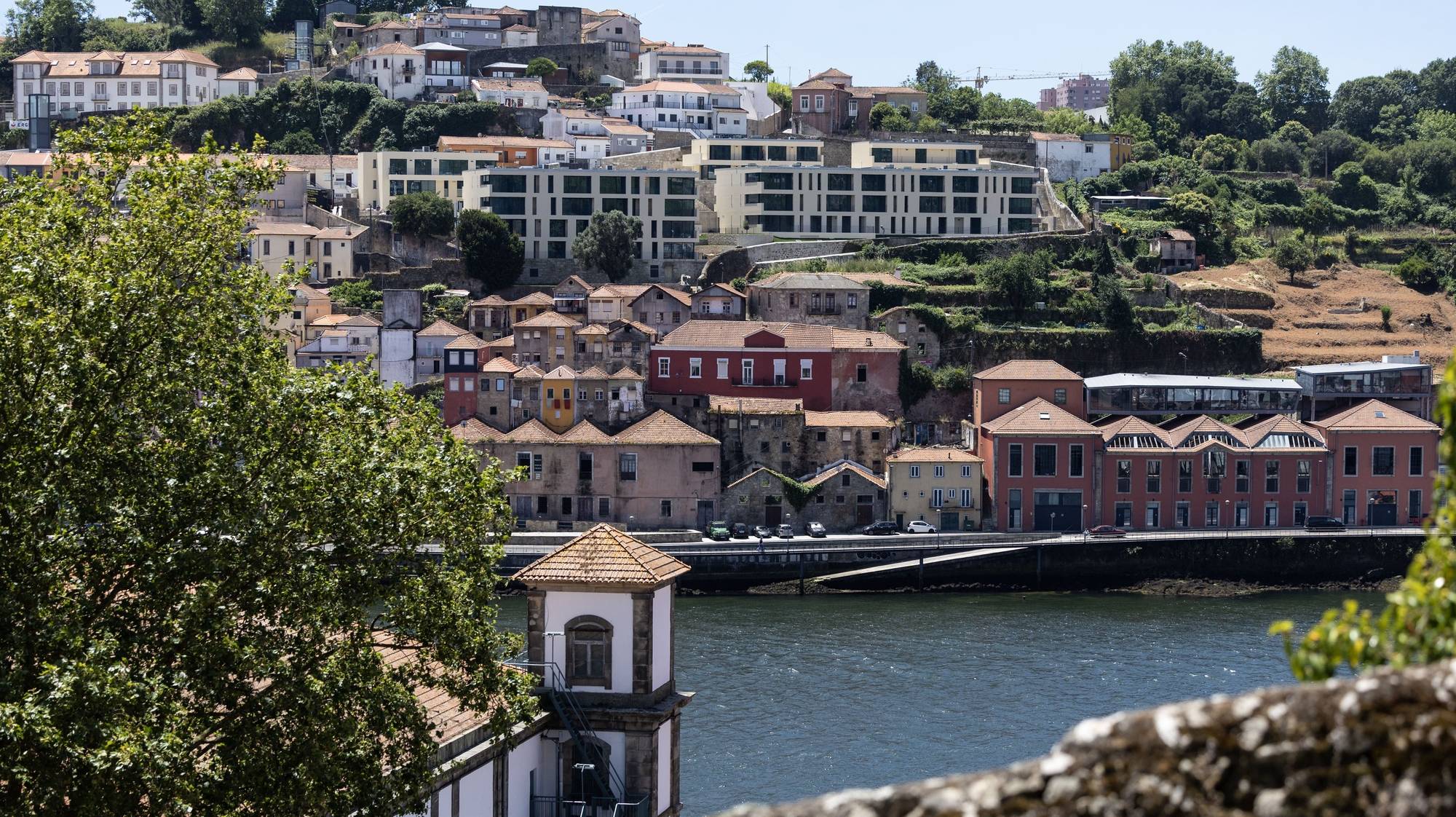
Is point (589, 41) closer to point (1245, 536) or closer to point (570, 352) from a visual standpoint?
point (570, 352)

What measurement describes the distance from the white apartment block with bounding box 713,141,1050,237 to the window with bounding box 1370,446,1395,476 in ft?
74.3

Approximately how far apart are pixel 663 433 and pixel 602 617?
129 feet

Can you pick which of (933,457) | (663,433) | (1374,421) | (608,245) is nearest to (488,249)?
(608,245)

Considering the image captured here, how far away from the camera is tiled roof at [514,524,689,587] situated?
1894 cm

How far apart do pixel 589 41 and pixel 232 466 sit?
300ft

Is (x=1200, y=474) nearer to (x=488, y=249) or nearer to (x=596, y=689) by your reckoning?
(x=488, y=249)

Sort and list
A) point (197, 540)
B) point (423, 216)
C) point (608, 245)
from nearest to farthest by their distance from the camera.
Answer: point (197, 540) → point (608, 245) → point (423, 216)

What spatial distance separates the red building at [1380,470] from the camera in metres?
58.6

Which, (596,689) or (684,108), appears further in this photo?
(684,108)

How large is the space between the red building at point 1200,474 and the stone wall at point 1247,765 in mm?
52993

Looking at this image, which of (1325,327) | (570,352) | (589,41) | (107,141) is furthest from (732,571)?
(589,41)

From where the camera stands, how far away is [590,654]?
1900 cm

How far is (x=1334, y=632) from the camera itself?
677cm

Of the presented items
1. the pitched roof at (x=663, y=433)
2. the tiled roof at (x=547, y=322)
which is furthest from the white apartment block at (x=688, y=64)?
the pitched roof at (x=663, y=433)
